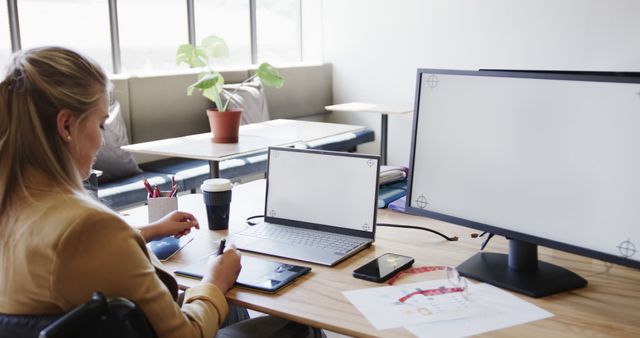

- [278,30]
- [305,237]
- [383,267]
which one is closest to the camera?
[383,267]

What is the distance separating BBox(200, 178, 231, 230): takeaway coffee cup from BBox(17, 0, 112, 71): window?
2.40m

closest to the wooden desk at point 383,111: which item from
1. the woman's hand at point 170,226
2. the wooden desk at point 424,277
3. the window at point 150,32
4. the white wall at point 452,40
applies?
the white wall at point 452,40

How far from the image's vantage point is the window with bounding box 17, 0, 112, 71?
3803 millimetres

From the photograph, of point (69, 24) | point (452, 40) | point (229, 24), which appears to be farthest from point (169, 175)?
point (452, 40)

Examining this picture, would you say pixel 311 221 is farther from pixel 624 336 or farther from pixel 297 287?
pixel 624 336

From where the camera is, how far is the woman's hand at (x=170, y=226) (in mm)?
1553

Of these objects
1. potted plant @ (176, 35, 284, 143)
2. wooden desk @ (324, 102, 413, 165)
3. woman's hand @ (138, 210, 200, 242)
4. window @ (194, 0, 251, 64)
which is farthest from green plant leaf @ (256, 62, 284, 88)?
window @ (194, 0, 251, 64)

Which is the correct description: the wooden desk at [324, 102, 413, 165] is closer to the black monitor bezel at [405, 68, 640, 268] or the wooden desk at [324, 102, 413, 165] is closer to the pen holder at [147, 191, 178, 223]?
the pen holder at [147, 191, 178, 223]

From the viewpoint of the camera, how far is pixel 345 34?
5949 mm

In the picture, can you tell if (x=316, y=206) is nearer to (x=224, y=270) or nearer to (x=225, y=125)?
(x=224, y=270)

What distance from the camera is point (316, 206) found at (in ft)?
5.31

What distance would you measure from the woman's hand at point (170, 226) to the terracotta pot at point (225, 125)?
1.73m

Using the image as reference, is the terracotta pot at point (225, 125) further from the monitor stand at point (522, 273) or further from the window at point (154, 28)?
the monitor stand at point (522, 273)

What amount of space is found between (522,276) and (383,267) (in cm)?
28
